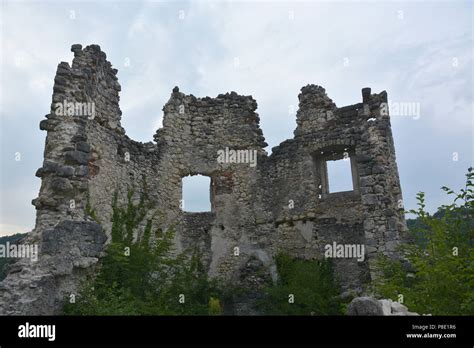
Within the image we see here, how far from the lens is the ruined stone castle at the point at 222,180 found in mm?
7773

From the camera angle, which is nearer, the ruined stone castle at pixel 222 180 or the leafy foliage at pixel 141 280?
the leafy foliage at pixel 141 280

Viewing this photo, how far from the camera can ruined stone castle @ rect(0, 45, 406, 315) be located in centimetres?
777

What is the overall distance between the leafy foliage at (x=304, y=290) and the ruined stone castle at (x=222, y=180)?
1.11ft

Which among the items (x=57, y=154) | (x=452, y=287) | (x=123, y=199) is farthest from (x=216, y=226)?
(x=452, y=287)

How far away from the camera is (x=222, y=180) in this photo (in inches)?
505

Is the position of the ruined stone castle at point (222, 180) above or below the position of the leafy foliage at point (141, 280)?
above

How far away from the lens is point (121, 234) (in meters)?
9.57

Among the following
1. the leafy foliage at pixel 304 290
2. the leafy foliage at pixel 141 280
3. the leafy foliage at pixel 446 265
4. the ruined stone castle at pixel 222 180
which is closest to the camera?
the leafy foliage at pixel 446 265

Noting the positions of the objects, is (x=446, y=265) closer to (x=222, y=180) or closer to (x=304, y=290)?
(x=304, y=290)

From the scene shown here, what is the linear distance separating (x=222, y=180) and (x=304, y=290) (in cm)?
422

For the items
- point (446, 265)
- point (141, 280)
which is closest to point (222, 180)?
point (141, 280)

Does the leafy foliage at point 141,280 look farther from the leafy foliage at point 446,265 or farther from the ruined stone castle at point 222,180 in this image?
the leafy foliage at point 446,265

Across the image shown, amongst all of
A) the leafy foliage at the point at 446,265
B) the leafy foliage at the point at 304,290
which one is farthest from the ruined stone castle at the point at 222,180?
the leafy foliage at the point at 446,265
